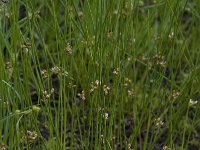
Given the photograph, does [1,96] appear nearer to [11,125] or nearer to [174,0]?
[11,125]

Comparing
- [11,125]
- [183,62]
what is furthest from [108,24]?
[183,62]

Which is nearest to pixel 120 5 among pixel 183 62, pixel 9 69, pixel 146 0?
pixel 9 69

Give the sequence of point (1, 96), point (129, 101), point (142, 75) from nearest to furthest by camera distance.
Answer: point (1, 96), point (129, 101), point (142, 75)

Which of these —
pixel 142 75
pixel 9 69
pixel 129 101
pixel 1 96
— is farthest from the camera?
pixel 142 75

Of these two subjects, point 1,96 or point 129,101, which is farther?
point 129,101

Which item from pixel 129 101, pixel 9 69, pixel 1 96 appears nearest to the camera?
pixel 1 96

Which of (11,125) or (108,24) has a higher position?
(108,24)

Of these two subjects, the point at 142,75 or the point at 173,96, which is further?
the point at 142,75

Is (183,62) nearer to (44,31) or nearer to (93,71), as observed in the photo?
(44,31)

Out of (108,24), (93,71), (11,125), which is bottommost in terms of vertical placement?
(11,125)
